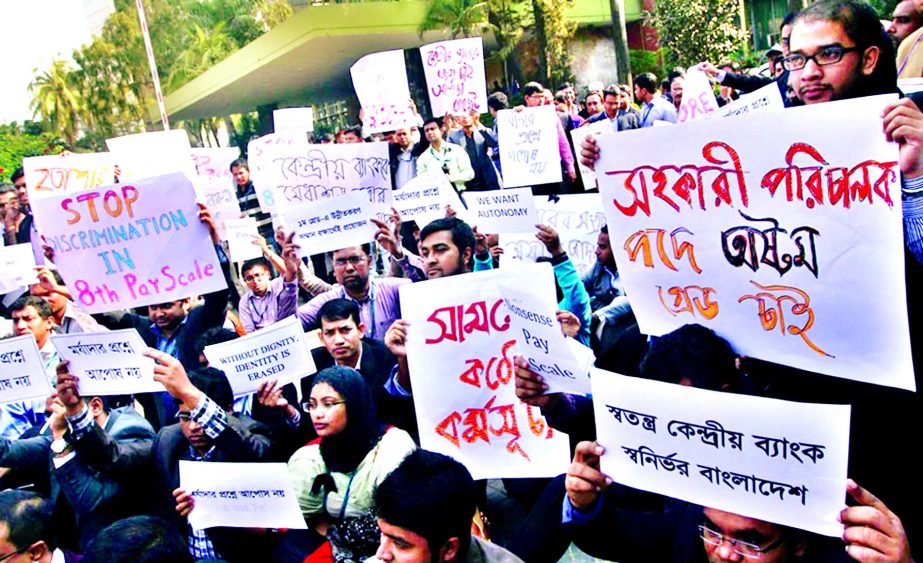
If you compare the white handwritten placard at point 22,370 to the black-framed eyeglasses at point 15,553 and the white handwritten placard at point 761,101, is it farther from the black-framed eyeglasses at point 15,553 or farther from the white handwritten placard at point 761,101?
the white handwritten placard at point 761,101

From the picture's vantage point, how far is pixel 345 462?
3174 mm

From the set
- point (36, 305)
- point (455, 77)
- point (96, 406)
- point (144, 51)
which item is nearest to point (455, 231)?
point (96, 406)

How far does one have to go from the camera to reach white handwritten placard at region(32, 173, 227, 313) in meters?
4.09

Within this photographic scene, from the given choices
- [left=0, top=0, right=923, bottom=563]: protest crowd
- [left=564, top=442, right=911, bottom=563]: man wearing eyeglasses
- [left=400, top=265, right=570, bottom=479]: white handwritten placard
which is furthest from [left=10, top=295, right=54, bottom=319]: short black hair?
[left=564, top=442, right=911, bottom=563]: man wearing eyeglasses

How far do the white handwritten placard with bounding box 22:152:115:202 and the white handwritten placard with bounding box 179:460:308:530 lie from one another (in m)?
3.25

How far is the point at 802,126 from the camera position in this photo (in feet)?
6.44

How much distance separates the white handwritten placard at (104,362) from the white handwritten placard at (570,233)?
2.32 meters

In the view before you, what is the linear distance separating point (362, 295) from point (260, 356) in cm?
117

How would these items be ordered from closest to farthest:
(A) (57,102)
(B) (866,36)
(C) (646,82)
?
(B) (866,36) < (C) (646,82) < (A) (57,102)

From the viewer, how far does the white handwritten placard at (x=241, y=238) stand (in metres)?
6.60

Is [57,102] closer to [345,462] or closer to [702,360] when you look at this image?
[345,462]

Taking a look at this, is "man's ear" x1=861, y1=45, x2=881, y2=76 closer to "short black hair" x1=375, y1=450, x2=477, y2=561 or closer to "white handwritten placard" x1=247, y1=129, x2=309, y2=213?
"short black hair" x1=375, y1=450, x2=477, y2=561

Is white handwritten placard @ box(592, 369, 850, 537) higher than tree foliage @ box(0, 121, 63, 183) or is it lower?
Result: lower

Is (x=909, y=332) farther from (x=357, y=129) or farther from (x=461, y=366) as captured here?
(x=357, y=129)
